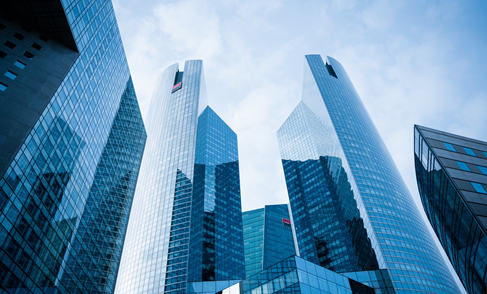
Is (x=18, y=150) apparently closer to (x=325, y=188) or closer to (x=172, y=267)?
(x=172, y=267)

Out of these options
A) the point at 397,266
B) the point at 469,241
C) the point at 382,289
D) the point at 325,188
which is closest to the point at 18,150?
the point at 469,241

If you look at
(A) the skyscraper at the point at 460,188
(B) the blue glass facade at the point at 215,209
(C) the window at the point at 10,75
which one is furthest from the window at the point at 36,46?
(B) the blue glass facade at the point at 215,209

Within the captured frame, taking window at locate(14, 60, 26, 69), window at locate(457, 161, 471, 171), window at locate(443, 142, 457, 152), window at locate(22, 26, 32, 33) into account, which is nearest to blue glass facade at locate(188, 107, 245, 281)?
window at locate(14, 60, 26, 69)

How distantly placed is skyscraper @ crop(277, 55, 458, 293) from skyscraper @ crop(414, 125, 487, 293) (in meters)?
61.4

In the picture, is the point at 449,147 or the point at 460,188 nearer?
the point at 460,188

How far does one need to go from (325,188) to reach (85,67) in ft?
423

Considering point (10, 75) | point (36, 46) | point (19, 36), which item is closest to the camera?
point (10, 75)

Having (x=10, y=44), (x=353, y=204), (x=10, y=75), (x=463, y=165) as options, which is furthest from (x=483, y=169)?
(x=353, y=204)

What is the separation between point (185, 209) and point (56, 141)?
8746 centimetres

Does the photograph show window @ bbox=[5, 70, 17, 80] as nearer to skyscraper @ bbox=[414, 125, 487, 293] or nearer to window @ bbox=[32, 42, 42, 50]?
window @ bbox=[32, 42, 42, 50]

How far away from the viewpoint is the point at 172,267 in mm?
114875

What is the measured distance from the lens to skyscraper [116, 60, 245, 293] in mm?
117438

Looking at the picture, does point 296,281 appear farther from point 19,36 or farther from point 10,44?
point 19,36

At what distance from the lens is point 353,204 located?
130875mm
